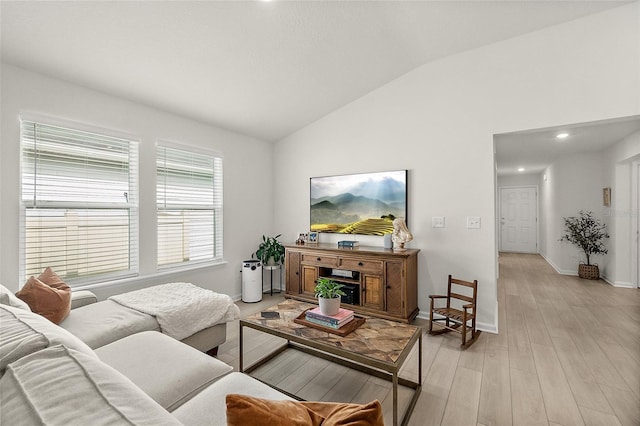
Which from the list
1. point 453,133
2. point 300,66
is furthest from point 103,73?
point 453,133

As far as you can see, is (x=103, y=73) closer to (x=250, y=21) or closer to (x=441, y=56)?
(x=250, y=21)

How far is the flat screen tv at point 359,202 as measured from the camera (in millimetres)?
3742

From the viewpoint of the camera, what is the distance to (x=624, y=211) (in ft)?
15.6

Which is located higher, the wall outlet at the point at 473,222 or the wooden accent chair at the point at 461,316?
the wall outlet at the point at 473,222

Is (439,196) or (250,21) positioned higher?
(250,21)

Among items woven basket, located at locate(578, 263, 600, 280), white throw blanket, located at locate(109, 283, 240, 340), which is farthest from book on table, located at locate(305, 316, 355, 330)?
woven basket, located at locate(578, 263, 600, 280)

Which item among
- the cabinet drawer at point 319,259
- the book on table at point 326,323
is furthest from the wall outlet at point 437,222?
the book on table at point 326,323

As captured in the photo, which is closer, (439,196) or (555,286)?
(439,196)

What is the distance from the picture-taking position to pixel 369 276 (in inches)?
136

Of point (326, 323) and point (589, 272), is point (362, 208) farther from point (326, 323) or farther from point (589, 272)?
point (589, 272)

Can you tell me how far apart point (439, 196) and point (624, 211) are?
147 inches

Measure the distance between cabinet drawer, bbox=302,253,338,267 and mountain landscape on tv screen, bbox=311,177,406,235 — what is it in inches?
21.7

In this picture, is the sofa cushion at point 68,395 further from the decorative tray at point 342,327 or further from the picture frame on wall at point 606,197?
the picture frame on wall at point 606,197

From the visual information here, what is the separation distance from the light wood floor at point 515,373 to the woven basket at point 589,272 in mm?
2050
